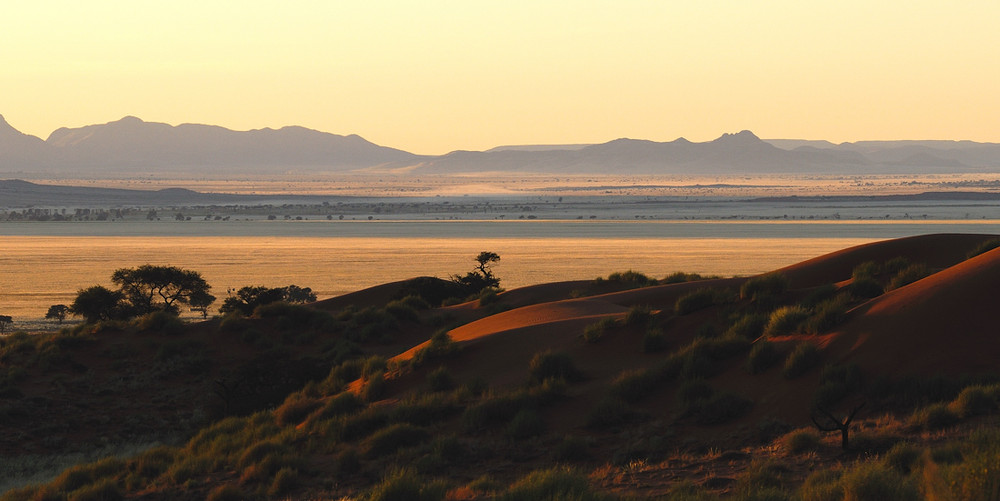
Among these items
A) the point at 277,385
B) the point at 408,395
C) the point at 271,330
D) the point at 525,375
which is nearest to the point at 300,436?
the point at 408,395

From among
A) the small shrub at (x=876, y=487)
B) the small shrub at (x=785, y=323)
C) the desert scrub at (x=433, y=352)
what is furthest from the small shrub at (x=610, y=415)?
the desert scrub at (x=433, y=352)

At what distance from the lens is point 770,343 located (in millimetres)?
18266

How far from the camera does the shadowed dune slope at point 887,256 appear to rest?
3025 centimetres

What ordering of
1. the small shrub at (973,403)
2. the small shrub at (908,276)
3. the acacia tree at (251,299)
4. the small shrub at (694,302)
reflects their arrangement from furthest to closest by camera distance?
the acacia tree at (251,299) < the small shrub at (694,302) < the small shrub at (908,276) < the small shrub at (973,403)

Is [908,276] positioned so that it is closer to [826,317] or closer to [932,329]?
[826,317]

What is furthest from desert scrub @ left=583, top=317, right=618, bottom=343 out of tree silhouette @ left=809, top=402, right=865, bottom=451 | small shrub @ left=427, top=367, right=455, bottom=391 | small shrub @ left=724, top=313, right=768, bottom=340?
tree silhouette @ left=809, top=402, right=865, bottom=451

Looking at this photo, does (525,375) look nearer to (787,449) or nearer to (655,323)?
(655,323)

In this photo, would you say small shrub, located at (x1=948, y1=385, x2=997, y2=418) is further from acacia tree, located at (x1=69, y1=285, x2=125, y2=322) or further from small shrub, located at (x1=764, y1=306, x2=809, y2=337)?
acacia tree, located at (x1=69, y1=285, x2=125, y2=322)

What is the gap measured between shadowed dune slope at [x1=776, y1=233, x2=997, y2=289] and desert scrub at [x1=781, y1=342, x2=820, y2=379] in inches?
481

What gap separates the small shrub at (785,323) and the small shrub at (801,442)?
4.92 m

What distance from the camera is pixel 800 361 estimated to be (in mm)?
17156

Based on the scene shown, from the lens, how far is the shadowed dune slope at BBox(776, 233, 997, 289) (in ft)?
99.2

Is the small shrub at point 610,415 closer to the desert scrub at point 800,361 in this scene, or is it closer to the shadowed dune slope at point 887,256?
the desert scrub at point 800,361

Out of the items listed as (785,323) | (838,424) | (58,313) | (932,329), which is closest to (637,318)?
(785,323)
